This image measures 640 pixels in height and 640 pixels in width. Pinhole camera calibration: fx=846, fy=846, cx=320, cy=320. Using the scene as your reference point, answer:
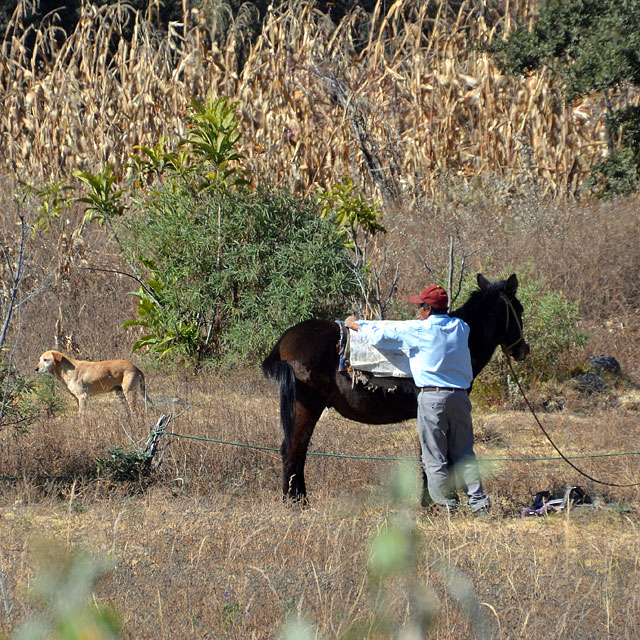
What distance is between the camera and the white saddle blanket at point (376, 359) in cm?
661

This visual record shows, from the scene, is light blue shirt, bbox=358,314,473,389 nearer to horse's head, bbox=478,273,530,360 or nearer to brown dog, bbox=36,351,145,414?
horse's head, bbox=478,273,530,360

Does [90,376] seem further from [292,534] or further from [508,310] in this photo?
[508,310]

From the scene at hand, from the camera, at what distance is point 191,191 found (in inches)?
518

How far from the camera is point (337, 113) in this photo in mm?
19906

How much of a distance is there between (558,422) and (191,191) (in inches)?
255

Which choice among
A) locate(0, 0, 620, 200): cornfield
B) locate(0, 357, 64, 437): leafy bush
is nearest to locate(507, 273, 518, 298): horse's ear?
locate(0, 357, 64, 437): leafy bush

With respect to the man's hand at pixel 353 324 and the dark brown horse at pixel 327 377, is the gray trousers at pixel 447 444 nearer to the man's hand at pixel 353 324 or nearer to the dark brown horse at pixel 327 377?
the dark brown horse at pixel 327 377

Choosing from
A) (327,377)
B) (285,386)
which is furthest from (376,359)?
(285,386)

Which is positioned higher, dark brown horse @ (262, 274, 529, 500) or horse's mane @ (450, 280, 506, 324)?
horse's mane @ (450, 280, 506, 324)

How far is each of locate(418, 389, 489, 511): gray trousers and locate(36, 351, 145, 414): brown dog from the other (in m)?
4.91

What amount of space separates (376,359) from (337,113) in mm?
14251

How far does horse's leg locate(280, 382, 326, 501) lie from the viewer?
696cm

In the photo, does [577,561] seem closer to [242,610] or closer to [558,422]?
[242,610]

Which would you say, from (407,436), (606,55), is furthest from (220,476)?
(606,55)
